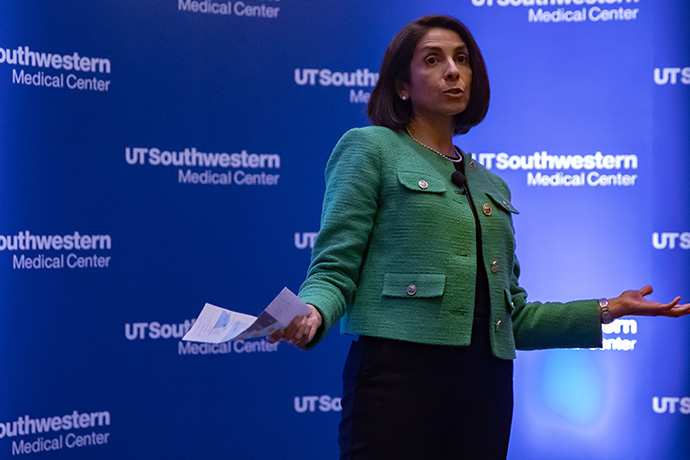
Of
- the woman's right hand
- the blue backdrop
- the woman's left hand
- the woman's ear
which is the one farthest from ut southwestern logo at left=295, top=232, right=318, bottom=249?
the woman's right hand

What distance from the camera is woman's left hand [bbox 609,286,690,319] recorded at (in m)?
1.77

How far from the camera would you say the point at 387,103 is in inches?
70.1

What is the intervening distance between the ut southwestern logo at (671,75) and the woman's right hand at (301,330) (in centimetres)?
273

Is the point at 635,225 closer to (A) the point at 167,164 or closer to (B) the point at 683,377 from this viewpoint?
(B) the point at 683,377

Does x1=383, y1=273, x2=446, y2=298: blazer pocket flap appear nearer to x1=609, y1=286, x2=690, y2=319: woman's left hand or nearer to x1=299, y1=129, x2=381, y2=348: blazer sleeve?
x1=299, y1=129, x2=381, y2=348: blazer sleeve

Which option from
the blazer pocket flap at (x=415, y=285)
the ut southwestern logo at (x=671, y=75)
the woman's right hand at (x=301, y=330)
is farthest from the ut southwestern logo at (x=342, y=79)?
the woman's right hand at (x=301, y=330)

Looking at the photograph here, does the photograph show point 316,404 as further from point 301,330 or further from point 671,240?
point 301,330

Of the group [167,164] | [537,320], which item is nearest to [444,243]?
[537,320]

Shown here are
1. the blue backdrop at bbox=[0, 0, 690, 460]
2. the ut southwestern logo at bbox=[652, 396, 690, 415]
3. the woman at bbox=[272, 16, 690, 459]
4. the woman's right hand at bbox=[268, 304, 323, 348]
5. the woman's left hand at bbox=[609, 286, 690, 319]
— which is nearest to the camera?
the woman's right hand at bbox=[268, 304, 323, 348]

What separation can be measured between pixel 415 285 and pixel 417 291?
1 cm

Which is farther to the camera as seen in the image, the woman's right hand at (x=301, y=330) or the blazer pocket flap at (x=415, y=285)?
the blazer pocket flap at (x=415, y=285)

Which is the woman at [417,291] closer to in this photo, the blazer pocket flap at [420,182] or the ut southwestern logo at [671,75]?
the blazer pocket flap at [420,182]

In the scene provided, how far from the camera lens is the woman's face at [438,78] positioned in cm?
174

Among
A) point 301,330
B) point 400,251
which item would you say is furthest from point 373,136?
point 301,330
